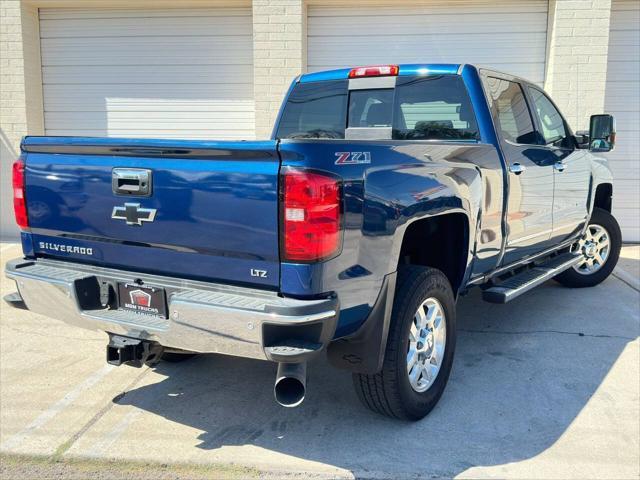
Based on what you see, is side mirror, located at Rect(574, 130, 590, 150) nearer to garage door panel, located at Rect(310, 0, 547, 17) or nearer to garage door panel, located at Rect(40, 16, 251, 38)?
garage door panel, located at Rect(310, 0, 547, 17)

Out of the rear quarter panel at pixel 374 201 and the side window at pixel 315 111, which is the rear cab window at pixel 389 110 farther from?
the rear quarter panel at pixel 374 201

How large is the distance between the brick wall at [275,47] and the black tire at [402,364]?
19.7ft

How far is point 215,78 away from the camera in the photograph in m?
9.46

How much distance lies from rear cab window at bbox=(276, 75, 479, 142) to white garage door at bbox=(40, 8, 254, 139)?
15.7 feet

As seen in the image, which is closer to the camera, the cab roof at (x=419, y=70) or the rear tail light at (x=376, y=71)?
the cab roof at (x=419, y=70)

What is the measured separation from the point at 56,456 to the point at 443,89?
10.8 ft

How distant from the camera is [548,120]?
5.29 meters

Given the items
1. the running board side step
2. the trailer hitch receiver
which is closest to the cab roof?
the running board side step

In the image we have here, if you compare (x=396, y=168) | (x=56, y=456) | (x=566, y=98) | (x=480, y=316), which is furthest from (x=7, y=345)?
(x=566, y=98)

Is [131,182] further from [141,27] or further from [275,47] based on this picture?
[141,27]

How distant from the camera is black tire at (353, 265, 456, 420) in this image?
3164 mm

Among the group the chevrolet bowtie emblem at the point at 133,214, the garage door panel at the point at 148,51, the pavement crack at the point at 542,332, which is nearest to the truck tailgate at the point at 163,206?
the chevrolet bowtie emblem at the point at 133,214

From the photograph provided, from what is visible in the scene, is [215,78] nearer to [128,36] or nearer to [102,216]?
[128,36]

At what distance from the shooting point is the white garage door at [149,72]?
9398mm
